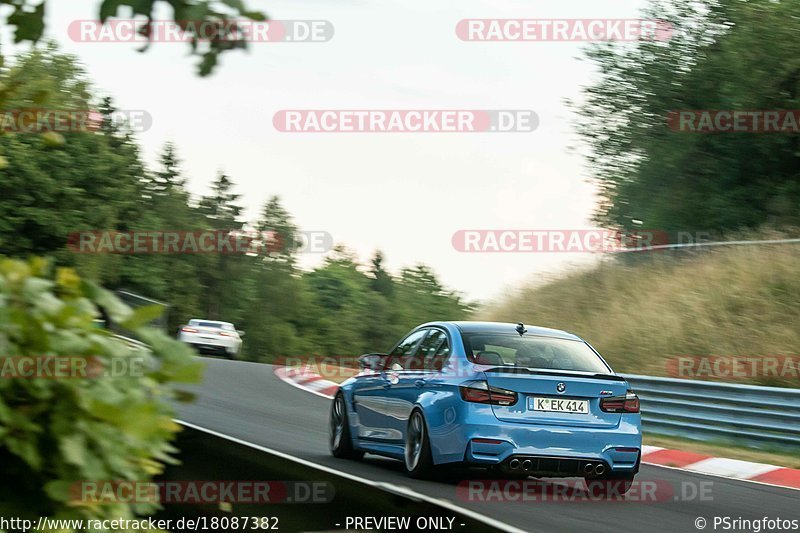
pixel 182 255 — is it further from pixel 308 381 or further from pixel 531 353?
pixel 531 353

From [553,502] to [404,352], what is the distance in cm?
245

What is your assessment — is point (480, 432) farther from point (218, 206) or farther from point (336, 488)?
point (218, 206)

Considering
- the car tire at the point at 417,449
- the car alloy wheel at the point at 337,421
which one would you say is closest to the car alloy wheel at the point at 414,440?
the car tire at the point at 417,449

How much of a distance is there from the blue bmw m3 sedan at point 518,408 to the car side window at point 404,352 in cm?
47

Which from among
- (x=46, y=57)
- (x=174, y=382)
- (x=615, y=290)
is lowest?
(x=615, y=290)

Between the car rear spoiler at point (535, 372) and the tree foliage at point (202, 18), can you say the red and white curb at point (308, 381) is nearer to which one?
the car rear spoiler at point (535, 372)

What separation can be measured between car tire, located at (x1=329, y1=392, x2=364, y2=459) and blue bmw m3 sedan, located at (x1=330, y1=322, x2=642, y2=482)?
1.44 metres

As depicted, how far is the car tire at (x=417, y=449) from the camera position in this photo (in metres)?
9.70

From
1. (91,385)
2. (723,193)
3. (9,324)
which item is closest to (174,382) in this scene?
(91,385)

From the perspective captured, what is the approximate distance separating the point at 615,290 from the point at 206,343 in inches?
761

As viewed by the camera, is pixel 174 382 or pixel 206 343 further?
pixel 206 343

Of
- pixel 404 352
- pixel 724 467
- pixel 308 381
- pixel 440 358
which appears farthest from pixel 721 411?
pixel 308 381

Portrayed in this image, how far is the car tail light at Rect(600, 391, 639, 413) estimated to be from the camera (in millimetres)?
9383

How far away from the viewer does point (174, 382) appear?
259 cm
